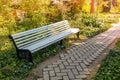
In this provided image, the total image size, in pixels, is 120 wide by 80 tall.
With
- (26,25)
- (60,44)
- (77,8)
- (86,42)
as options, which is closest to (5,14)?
(26,25)

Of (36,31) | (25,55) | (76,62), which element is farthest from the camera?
(36,31)

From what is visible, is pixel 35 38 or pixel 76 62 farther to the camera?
pixel 35 38

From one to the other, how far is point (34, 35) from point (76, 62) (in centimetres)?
151

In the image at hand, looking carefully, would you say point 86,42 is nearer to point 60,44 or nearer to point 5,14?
point 60,44

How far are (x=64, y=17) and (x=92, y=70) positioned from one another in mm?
6934

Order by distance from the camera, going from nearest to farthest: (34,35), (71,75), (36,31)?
1. (71,75)
2. (34,35)
3. (36,31)

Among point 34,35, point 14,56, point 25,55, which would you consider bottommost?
point 14,56

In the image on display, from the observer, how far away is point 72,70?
582cm

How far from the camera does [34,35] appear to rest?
6898mm

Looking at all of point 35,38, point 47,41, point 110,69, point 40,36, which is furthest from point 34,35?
point 110,69

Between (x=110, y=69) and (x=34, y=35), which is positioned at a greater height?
(x=34, y=35)

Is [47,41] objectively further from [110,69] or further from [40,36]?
[110,69]

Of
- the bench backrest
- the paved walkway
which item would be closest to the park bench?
the bench backrest

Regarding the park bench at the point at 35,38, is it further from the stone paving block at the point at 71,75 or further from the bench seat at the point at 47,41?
the stone paving block at the point at 71,75
